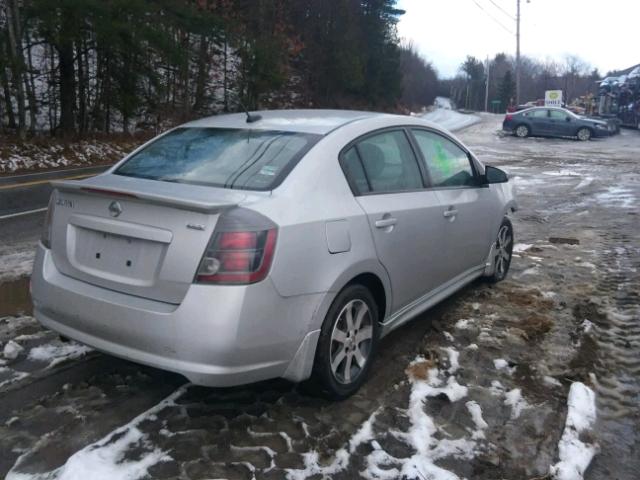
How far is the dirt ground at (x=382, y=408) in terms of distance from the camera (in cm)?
292

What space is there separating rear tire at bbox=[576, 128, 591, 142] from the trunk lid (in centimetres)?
2859

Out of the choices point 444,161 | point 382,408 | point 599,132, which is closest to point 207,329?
point 382,408

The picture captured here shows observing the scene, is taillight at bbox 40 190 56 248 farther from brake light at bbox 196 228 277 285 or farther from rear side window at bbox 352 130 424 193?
rear side window at bbox 352 130 424 193

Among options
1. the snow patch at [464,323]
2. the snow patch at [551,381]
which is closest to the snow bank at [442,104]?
the snow patch at [464,323]

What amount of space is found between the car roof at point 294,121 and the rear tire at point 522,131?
1057 inches

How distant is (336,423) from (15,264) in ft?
13.9

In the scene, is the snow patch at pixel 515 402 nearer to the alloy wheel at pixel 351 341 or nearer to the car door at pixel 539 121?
the alloy wheel at pixel 351 341

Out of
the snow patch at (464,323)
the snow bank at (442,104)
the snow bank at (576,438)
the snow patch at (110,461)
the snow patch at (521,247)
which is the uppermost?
the snow bank at (442,104)

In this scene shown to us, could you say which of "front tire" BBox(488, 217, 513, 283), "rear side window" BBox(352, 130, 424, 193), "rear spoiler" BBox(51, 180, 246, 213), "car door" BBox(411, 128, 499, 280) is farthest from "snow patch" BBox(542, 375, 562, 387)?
"rear spoiler" BBox(51, 180, 246, 213)

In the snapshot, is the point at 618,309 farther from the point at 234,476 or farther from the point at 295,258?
the point at 234,476

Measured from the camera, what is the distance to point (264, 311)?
2.94m

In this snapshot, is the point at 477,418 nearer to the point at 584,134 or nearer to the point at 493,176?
the point at 493,176

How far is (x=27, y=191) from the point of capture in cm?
Result: 1104

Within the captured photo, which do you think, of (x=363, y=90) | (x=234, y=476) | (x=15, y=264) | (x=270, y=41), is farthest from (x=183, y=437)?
(x=363, y=90)
